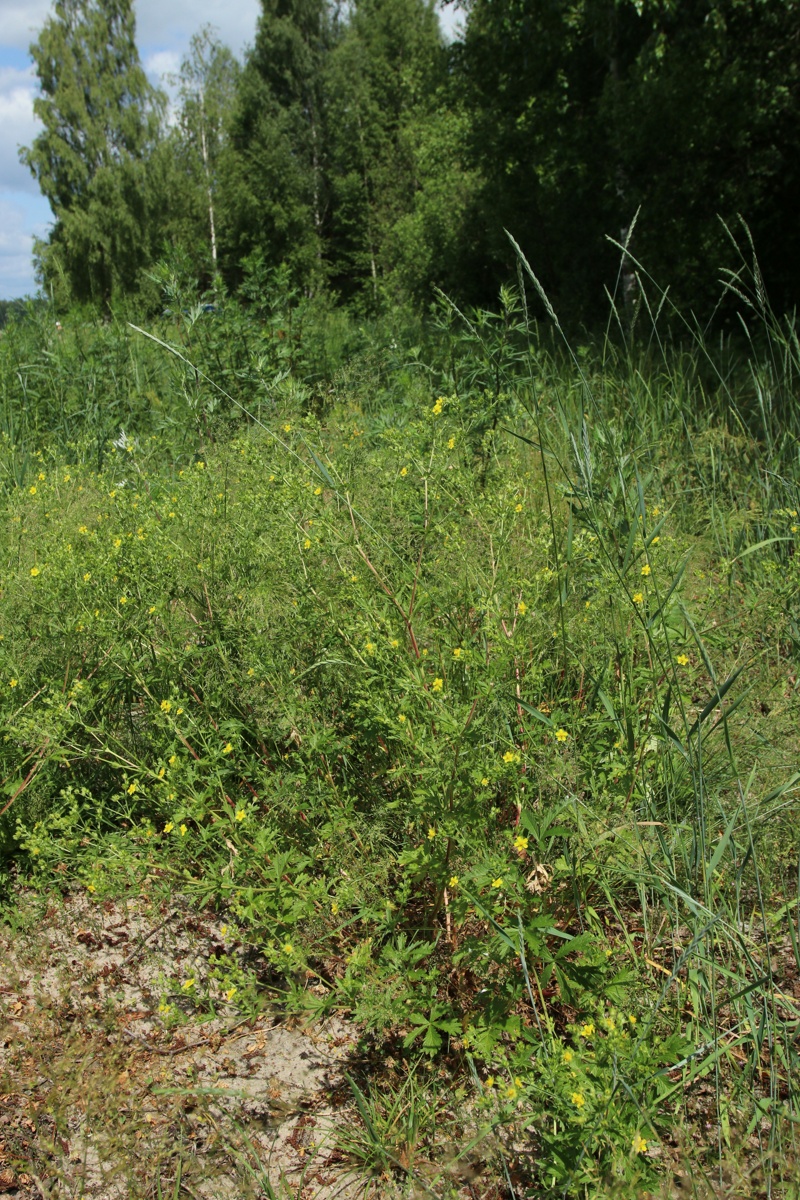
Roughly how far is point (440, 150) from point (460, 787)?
2131 cm

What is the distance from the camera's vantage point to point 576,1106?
1.51m

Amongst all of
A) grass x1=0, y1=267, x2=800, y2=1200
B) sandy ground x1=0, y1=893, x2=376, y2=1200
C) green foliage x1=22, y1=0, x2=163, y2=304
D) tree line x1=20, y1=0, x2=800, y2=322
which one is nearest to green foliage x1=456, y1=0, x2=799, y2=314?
tree line x1=20, y1=0, x2=800, y2=322

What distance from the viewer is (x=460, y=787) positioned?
6.45 feet

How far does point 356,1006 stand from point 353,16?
39864 mm

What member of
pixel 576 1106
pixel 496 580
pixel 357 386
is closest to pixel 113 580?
pixel 496 580

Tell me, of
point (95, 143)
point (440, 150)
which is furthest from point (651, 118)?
point (95, 143)

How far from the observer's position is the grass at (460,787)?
5.69 ft

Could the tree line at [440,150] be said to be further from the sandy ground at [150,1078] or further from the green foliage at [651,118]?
the sandy ground at [150,1078]

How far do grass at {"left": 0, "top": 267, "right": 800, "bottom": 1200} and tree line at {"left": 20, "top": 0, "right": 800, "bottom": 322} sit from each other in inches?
42.8

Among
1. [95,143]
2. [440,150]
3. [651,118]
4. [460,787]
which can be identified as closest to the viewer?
[460,787]

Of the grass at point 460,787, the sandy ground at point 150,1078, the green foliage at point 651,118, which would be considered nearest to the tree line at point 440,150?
the green foliage at point 651,118

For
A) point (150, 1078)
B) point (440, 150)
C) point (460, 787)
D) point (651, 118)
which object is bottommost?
point (150, 1078)

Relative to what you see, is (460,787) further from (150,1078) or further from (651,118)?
(651,118)

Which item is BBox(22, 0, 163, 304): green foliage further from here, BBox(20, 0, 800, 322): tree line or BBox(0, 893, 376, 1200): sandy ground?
BBox(0, 893, 376, 1200): sandy ground
